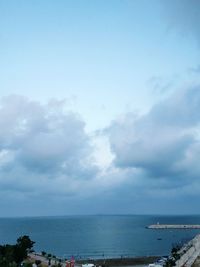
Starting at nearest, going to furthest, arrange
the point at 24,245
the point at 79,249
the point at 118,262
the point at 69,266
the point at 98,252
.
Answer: the point at 69,266, the point at 24,245, the point at 118,262, the point at 98,252, the point at 79,249

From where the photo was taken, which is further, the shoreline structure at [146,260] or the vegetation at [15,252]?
the shoreline structure at [146,260]

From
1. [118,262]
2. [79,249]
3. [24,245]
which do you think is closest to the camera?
[24,245]

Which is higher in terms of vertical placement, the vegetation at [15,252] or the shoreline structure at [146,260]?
the vegetation at [15,252]

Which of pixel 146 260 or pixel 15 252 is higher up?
pixel 15 252

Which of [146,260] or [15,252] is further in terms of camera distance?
[146,260]

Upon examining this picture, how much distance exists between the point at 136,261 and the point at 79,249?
125ft

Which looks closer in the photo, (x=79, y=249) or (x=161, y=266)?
(x=161, y=266)

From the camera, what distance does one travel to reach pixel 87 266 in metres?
68.9

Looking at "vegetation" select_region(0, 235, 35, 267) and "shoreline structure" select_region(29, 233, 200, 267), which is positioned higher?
"vegetation" select_region(0, 235, 35, 267)

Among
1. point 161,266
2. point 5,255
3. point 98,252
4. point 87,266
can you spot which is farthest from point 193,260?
point 98,252

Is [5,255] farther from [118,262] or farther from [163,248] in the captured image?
[163,248]

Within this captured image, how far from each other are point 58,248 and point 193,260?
70071 millimetres

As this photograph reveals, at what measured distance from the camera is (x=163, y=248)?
135m

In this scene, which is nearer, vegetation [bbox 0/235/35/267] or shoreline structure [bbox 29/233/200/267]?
vegetation [bbox 0/235/35/267]
